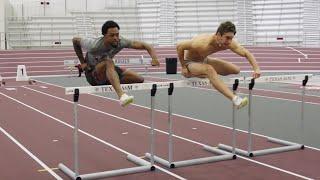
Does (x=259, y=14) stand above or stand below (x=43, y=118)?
above

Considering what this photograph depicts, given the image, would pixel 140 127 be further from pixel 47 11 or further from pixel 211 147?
pixel 47 11

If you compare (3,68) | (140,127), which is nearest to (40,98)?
(140,127)

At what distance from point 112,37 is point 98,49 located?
263 mm

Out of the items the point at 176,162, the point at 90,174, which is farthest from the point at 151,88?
the point at 90,174

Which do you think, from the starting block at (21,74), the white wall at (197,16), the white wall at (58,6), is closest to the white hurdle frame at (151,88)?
the starting block at (21,74)

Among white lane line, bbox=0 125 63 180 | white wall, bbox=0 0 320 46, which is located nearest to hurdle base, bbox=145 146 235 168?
white lane line, bbox=0 125 63 180

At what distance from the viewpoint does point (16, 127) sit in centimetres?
861

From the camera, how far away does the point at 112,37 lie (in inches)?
209

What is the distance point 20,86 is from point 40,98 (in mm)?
4065

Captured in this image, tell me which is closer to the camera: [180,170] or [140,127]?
[180,170]

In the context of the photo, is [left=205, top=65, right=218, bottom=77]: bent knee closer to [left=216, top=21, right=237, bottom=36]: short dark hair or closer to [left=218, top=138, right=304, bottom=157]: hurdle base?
[left=216, top=21, right=237, bottom=36]: short dark hair

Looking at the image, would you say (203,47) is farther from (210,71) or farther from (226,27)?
(226,27)

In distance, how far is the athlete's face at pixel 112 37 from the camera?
528cm

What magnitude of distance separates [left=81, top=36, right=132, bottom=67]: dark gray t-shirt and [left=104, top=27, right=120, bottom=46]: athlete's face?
0.21 ft
